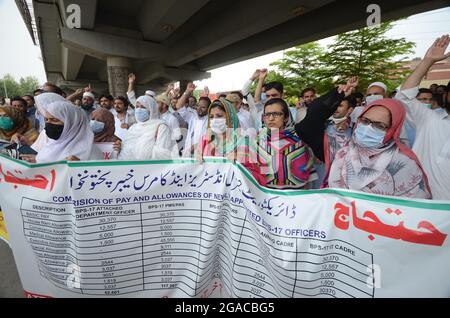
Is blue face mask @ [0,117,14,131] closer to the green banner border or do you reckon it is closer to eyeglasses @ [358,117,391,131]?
the green banner border

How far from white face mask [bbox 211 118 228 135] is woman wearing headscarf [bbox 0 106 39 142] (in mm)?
1877

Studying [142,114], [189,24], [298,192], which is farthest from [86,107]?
[189,24]

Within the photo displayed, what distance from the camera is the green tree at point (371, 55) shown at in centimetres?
1385

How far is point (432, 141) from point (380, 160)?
87 centimetres

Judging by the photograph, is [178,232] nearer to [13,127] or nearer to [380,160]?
[380,160]

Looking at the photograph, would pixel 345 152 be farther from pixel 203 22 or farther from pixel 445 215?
pixel 203 22

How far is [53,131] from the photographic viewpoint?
1977 millimetres

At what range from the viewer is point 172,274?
5.12 ft

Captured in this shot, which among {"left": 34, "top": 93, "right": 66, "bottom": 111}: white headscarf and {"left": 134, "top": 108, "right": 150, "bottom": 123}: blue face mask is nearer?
{"left": 34, "top": 93, "right": 66, "bottom": 111}: white headscarf

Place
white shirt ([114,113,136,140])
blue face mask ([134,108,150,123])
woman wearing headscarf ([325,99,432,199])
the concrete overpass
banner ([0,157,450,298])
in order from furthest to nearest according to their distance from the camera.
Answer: the concrete overpass < white shirt ([114,113,136,140]) < blue face mask ([134,108,150,123]) < woman wearing headscarf ([325,99,432,199]) < banner ([0,157,450,298])

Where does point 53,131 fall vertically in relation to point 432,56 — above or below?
below

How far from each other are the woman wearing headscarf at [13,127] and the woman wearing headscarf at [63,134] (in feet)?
2.65

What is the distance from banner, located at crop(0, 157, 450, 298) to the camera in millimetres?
1322

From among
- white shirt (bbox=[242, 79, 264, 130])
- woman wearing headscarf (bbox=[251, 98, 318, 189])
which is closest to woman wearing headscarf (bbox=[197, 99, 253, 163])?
woman wearing headscarf (bbox=[251, 98, 318, 189])
